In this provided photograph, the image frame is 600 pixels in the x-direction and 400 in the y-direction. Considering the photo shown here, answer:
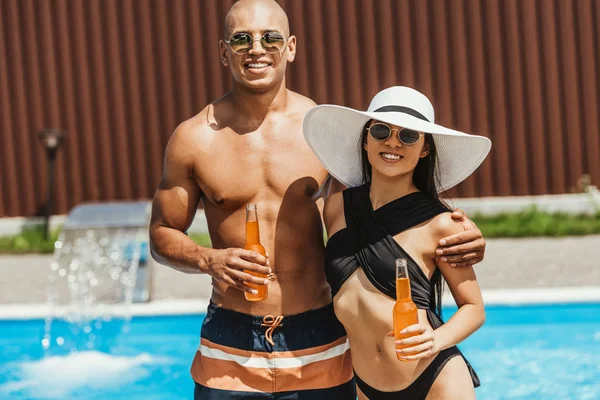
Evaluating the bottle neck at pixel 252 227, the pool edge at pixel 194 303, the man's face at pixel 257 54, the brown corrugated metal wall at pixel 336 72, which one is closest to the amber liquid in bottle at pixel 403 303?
the bottle neck at pixel 252 227

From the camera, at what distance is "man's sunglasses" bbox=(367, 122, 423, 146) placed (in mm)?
A: 2527

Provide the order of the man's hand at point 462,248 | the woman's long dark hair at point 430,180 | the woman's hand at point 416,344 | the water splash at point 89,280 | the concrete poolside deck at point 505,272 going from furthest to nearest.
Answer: the concrete poolside deck at point 505,272, the water splash at point 89,280, the woman's long dark hair at point 430,180, the man's hand at point 462,248, the woman's hand at point 416,344

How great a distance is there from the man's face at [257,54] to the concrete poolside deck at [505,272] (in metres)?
4.11

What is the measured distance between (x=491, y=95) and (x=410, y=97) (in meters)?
7.47

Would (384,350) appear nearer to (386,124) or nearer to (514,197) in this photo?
(386,124)

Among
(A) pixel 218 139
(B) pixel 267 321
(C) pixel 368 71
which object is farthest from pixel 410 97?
(C) pixel 368 71

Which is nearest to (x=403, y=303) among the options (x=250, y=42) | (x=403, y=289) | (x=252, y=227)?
(x=403, y=289)

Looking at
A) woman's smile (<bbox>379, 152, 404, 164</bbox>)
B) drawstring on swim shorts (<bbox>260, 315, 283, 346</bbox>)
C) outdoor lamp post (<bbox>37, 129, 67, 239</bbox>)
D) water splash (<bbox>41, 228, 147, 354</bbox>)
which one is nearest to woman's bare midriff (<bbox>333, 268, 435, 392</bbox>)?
drawstring on swim shorts (<bbox>260, 315, 283, 346</bbox>)

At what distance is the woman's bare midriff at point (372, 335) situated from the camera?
8.33 feet

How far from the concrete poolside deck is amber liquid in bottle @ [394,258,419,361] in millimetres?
4407

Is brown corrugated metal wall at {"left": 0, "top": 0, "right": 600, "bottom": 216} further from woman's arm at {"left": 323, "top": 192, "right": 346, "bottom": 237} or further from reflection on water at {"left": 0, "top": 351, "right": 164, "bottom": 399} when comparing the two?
woman's arm at {"left": 323, "top": 192, "right": 346, "bottom": 237}

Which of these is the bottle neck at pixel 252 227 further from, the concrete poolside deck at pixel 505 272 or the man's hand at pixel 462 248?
the concrete poolside deck at pixel 505 272

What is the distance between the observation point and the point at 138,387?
6.00m

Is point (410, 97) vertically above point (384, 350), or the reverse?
point (410, 97)
